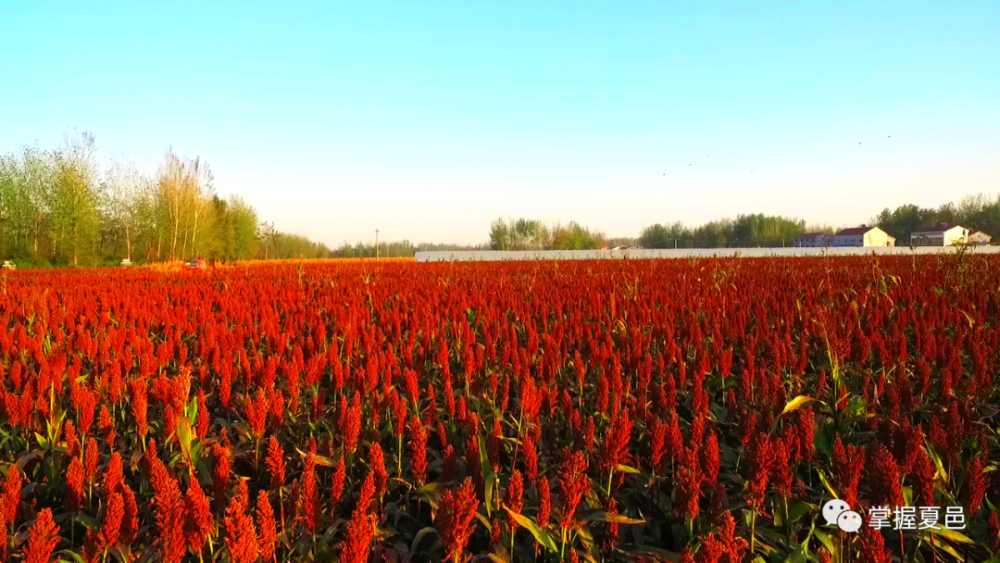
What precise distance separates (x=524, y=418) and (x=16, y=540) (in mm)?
1962

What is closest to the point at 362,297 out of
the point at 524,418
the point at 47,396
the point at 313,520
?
the point at 47,396

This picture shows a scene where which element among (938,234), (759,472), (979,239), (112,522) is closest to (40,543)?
(112,522)

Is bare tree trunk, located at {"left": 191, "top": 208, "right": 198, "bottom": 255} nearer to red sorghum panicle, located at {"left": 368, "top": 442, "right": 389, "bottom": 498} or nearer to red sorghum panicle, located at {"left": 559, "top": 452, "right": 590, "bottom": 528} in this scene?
red sorghum panicle, located at {"left": 368, "top": 442, "right": 389, "bottom": 498}

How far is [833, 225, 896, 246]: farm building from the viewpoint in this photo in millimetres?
64500

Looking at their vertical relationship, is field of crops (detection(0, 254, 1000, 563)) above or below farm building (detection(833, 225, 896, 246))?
below

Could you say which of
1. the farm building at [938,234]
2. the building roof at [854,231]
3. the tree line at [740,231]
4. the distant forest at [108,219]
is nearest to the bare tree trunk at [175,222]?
the distant forest at [108,219]

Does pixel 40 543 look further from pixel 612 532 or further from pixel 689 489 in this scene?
pixel 689 489

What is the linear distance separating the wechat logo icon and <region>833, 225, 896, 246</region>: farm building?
237 ft

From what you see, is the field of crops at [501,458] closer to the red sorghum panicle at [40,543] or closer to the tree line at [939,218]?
the red sorghum panicle at [40,543]

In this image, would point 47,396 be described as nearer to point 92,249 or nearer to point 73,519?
point 73,519

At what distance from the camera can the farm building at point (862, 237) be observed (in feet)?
212

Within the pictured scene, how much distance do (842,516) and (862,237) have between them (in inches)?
3020

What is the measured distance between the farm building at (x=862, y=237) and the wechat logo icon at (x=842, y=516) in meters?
72.4

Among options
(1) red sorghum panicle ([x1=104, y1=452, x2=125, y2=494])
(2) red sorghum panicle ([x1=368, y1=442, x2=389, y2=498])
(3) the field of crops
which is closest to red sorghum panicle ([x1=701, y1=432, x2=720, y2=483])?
(3) the field of crops
